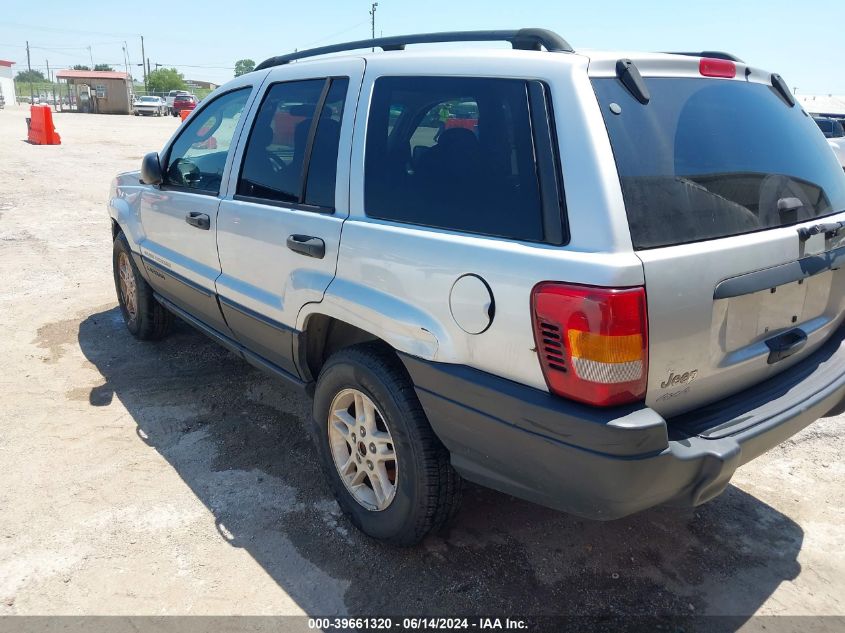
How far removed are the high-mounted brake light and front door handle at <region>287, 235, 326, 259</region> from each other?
1637 mm

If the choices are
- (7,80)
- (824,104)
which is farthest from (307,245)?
(7,80)

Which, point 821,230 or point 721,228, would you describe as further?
point 821,230

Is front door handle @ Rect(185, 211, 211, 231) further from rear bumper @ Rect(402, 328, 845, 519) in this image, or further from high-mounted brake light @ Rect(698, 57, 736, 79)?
high-mounted brake light @ Rect(698, 57, 736, 79)

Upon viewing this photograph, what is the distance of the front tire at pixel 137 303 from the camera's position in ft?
16.4

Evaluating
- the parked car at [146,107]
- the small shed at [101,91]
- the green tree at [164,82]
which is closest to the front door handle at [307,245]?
the parked car at [146,107]

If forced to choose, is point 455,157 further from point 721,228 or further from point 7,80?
point 7,80

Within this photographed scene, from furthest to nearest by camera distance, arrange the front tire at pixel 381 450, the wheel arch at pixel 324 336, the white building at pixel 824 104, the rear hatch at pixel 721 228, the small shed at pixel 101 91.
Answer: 1. the small shed at pixel 101 91
2. the white building at pixel 824 104
3. the wheel arch at pixel 324 336
4. the front tire at pixel 381 450
5. the rear hatch at pixel 721 228

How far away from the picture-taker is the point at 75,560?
2.78 m

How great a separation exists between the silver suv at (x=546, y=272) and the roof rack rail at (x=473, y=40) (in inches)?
0.5

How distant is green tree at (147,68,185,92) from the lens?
73056mm

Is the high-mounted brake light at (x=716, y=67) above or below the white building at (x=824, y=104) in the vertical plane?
below

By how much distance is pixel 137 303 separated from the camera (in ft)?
16.6

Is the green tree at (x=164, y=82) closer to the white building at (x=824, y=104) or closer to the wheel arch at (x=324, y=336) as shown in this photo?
the white building at (x=824, y=104)

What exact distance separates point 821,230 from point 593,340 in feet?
3.93
